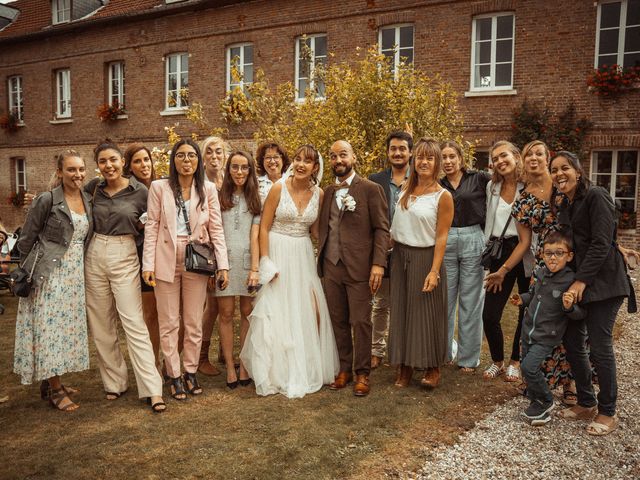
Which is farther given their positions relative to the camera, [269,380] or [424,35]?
[424,35]

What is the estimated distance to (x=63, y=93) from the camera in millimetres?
21109

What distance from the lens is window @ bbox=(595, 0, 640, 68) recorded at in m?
12.2

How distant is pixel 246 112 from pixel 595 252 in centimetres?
735

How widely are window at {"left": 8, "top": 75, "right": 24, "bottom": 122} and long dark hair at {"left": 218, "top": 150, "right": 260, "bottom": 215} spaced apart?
20.5m

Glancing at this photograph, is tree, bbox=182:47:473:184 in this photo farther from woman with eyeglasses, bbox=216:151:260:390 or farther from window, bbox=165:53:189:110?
window, bbox=165:53:189:110

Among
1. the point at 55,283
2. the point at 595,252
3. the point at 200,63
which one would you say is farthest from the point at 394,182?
the point at 200,63

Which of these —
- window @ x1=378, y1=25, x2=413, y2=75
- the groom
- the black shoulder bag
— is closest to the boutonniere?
the groom

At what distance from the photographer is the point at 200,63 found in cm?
1767

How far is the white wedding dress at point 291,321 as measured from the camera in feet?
16.4

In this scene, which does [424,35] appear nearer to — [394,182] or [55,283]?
[394,182]

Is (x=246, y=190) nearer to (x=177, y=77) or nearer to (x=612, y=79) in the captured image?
(x=612, y=79)

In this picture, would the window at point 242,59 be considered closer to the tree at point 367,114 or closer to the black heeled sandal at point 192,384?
the tree at point 367,114

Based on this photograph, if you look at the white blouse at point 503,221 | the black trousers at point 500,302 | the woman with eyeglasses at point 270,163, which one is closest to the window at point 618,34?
the white blouse at point 503,221

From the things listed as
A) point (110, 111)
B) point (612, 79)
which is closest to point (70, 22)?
point (110, 111)
